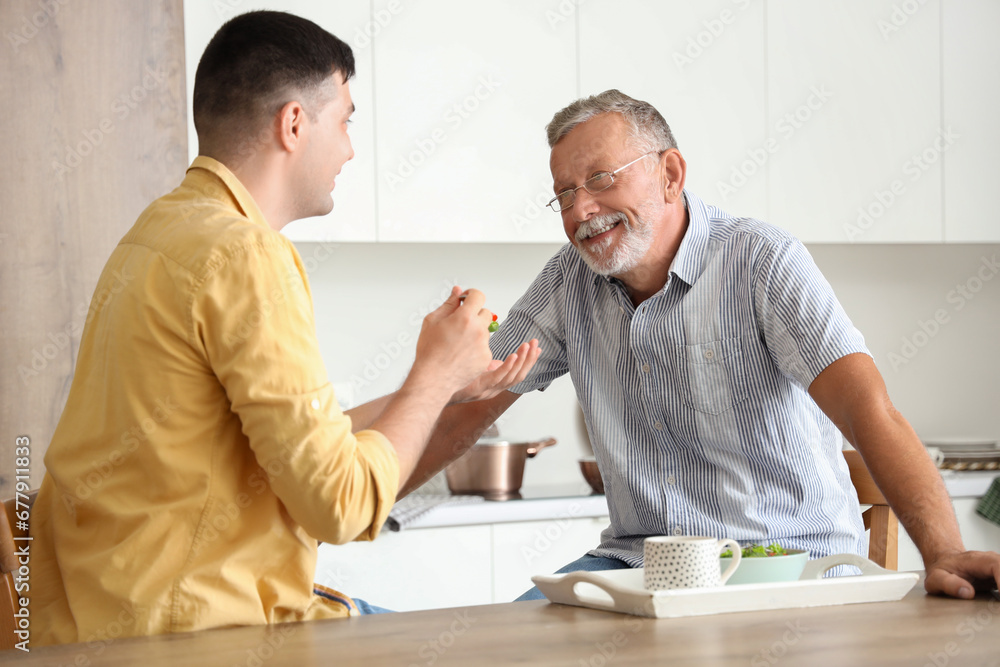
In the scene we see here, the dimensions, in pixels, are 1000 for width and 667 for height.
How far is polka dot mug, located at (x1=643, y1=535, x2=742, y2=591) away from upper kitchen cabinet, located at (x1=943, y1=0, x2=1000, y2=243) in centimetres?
295

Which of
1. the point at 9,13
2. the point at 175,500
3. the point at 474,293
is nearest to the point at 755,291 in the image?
the point at 474,293

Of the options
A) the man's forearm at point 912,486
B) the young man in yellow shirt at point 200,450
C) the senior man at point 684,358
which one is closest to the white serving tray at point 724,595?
the man's forearm at point 912,486

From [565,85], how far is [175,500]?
2450mm

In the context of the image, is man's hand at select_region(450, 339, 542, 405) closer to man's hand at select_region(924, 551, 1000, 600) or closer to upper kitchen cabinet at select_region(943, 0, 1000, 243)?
man's hand at select_region(924, 551, 1000, 600)

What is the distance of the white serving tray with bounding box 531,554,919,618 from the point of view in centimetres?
115

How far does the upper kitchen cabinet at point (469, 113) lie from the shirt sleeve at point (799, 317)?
155cm

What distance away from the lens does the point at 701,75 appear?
11.3 ft

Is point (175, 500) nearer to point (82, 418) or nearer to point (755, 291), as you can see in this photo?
point (82, 418)

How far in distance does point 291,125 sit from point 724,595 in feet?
2.70

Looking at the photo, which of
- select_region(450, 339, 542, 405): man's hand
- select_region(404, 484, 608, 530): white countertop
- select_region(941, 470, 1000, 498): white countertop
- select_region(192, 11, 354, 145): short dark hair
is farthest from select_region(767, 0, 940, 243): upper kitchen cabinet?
select_region(192, 11, 354, 145): short dark hair

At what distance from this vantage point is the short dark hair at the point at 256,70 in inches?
53.8

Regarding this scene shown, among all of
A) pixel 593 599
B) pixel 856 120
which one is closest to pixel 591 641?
pixel 593 599

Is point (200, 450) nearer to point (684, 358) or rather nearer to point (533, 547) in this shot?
point (684, 358)

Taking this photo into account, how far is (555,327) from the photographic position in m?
2.07
